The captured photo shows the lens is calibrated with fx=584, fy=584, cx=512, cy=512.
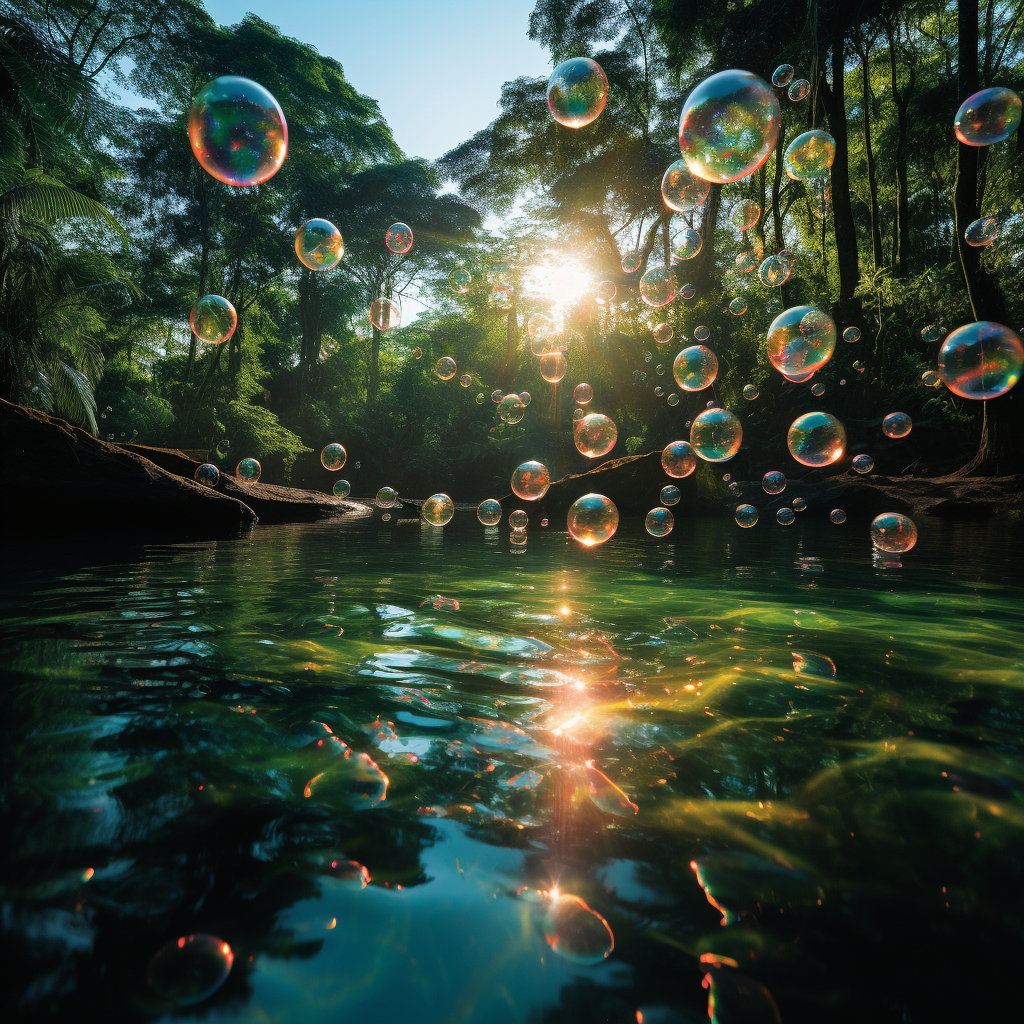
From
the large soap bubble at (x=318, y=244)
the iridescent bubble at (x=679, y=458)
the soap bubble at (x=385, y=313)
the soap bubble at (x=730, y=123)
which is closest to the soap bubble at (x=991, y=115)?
the soap bubble at (x=730, y=123)

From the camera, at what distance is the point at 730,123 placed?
415cm

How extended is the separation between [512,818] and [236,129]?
17.2 feet

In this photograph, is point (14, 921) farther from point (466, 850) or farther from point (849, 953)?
point (849, 953)

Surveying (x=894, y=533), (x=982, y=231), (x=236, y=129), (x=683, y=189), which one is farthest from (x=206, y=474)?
(x=982, y=231)

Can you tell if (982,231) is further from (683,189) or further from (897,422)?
(683,189)

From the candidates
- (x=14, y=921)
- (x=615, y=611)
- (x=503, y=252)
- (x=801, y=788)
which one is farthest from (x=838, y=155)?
(x=14, y=921)

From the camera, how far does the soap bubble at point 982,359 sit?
4.78 metres

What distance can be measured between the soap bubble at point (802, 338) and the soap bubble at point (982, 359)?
2.98ft

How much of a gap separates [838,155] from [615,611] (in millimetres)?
17437

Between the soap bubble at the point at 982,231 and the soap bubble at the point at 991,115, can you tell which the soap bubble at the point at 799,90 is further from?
the soap bubble at the point at 991,115

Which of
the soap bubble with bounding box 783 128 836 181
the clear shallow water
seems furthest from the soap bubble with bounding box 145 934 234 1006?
the soap bubble with bounding box 783 128 836 181

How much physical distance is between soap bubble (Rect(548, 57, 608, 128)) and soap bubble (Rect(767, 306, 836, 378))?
2.88 m

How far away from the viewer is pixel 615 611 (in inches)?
133

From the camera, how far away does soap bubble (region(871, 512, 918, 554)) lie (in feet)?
17.7
